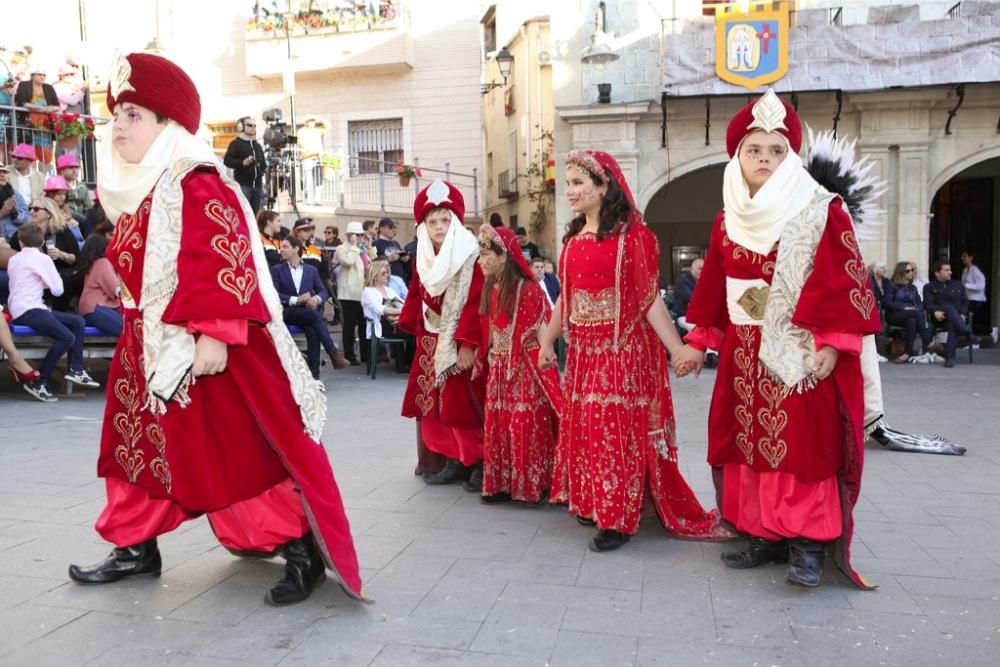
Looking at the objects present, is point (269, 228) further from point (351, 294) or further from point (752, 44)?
point (752, 44)

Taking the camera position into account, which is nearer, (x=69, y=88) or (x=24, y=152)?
(x=24, y=152)

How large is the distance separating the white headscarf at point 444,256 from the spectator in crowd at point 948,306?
9.72 meters

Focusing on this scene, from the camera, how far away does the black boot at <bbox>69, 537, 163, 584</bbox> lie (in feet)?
11.1

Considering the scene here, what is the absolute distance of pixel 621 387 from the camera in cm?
394

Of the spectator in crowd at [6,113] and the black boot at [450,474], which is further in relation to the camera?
the spectator in crowd at [6,113]

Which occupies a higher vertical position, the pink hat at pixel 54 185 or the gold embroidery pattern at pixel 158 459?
the pink hat at pixel 54 185

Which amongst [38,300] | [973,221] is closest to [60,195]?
[38,300]

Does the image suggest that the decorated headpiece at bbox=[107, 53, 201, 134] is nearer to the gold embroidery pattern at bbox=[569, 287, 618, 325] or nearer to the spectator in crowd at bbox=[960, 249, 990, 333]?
the gold embroidery pattern at bbox=[569, 287, 618, 325]

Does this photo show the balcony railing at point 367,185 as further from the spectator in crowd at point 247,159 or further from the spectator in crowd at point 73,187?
the spectator in crowd at point 73,187

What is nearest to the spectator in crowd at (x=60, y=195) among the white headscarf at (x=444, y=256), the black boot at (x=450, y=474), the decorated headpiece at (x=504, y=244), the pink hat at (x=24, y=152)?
the pink hat at (x=24, y=152)

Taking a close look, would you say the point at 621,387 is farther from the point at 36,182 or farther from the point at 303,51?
the point at 303,51

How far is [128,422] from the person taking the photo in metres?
3.23

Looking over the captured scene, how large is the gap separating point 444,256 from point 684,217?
44.2 feet

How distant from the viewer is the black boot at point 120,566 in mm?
3379
